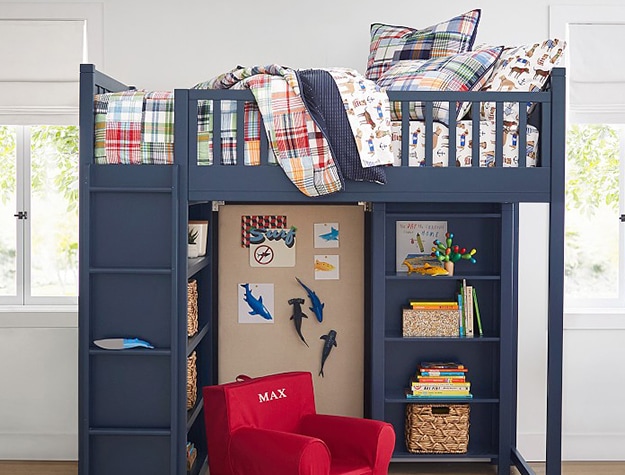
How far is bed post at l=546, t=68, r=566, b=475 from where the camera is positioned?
2863mm

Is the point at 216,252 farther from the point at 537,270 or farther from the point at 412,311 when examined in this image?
the point at 537,270

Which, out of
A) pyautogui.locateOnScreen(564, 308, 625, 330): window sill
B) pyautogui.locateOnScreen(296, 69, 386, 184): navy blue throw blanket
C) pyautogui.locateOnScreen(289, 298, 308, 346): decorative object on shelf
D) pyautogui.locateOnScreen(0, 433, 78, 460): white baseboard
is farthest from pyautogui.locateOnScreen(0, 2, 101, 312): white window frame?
pyautogui.locateOnScreen(564, 308, 625, 330): window sill

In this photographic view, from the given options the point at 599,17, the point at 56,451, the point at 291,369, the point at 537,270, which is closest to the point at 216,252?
the point at 291,369

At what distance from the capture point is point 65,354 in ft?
12.8

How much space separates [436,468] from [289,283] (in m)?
1.12

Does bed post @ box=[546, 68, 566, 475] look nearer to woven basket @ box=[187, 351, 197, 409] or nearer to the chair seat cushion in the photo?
the chair seat cushion

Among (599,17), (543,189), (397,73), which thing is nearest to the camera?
(543,189)

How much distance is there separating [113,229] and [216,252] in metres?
0.96

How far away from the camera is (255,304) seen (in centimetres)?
386

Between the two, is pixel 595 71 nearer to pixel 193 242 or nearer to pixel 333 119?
pixel 333 119

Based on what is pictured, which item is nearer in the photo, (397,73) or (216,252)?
(397,73)

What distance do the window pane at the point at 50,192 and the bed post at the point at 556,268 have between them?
231 cm

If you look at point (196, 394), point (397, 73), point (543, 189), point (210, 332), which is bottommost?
point (196, 394)

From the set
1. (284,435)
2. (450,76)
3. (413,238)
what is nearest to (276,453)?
(284,435)
